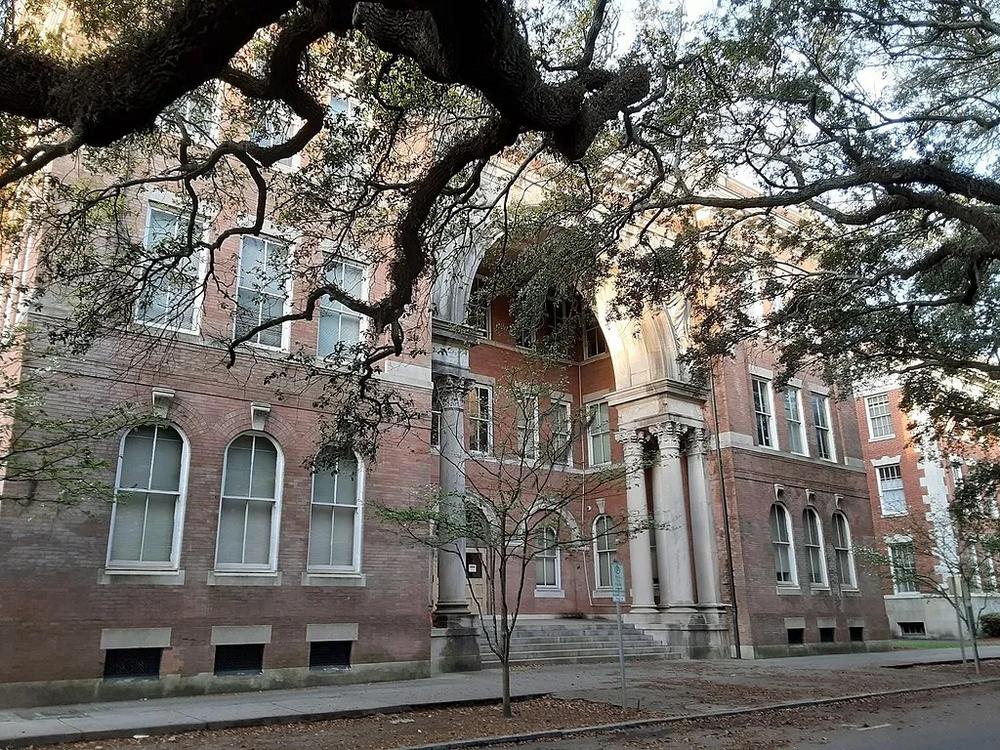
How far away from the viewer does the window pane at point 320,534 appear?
15.1 metres

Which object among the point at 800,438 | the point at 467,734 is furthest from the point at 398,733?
the point at 800,438

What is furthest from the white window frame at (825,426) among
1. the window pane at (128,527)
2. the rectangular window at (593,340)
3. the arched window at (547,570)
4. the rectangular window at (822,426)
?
the window pane at (128,527)

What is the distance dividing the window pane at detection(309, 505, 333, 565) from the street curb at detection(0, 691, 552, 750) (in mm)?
4357

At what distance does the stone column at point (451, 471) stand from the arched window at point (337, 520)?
1.85m

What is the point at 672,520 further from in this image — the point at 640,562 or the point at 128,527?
the point at 128,527

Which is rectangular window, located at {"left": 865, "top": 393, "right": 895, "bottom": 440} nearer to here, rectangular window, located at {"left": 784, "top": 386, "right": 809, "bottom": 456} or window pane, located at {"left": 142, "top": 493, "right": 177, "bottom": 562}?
rectangular window, located at {"left": 784, "top": 386, "right": 809, "bottom": 456}

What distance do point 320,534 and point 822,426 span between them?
18373 millimetres

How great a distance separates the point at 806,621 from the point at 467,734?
17.3 m

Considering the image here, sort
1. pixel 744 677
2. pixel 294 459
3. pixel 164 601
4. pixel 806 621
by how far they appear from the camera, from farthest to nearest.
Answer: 1. pixel 806 621
2. pixel 744 677
3. pixel 294 459
4. pixel 164 601

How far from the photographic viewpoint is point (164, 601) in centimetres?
1300

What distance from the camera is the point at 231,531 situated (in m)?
14.2

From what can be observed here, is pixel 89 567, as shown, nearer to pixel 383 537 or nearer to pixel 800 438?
pixel 383 537

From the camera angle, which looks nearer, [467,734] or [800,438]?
[467,734]

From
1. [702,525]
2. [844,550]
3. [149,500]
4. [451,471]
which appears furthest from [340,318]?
[844,550]
